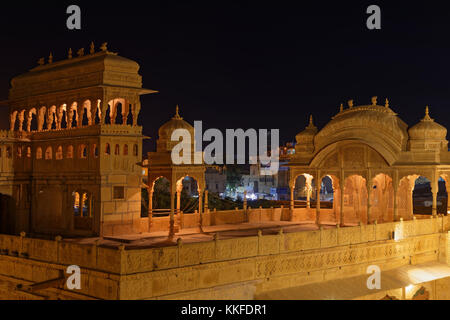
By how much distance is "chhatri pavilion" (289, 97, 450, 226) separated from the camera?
79.2 ft

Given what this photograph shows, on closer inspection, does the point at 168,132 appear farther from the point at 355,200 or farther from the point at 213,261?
the point at 355,200

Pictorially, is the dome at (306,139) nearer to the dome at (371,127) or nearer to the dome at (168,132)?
the dome at (371,127)

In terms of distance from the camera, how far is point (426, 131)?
2408cm

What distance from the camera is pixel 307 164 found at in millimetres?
26688

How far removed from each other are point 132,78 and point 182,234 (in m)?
6.07

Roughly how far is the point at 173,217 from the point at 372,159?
878 cm

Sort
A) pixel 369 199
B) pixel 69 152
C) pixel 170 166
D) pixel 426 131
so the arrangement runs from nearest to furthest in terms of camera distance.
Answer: pixel 170 166
pixel 69 152
pixel 426 131
pixel 369 199

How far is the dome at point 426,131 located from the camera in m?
24.1

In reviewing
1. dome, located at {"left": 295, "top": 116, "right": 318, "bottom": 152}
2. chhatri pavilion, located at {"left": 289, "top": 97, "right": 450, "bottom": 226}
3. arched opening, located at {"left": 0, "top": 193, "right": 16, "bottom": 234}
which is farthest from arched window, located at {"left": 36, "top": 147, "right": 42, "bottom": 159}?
dome, located at {"left": 295, "top": 116, "right": 318, "bottom": 152}

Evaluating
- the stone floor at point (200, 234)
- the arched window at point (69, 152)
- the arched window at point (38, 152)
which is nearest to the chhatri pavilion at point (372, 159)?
the stone floor at point (200, 234)

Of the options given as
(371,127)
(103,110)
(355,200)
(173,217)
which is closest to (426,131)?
(371,127)

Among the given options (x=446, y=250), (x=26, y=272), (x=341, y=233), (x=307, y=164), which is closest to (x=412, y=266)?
(x=446, y=250)

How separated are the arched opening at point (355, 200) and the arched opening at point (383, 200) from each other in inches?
17.6
